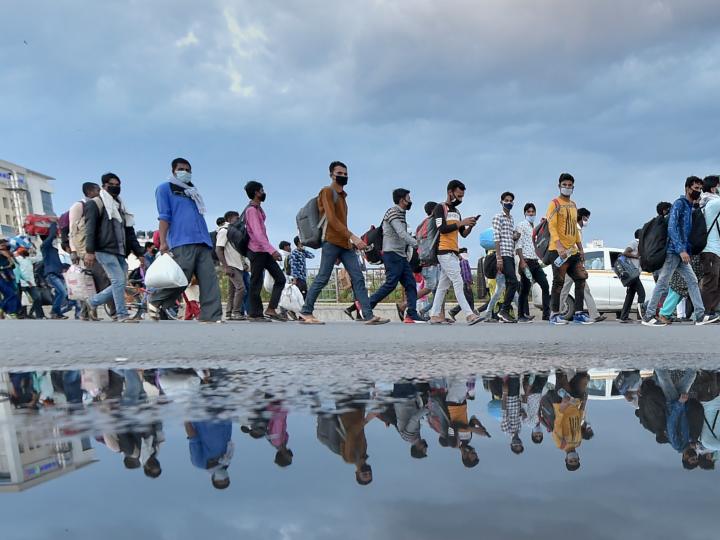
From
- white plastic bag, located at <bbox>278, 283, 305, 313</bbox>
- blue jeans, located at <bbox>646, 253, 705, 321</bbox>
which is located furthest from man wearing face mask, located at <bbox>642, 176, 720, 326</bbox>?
white plastic bag, located at <bbox>278, 283, 305, 313</bbox>

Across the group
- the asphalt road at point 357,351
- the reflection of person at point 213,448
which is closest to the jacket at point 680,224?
the asphalt road at point 357,351

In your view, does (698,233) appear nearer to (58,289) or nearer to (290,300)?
(290,300)

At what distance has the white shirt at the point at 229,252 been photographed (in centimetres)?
928

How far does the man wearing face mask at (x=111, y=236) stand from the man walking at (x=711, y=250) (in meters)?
7.80

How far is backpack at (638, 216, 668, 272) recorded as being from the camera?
7.89 meters

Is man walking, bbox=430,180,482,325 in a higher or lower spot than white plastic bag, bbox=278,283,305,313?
higher

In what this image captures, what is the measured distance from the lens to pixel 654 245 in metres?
7.93

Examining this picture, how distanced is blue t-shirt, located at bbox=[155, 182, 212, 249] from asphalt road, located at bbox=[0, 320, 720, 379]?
1372mm

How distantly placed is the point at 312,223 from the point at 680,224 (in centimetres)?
471

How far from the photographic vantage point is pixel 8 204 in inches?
2854

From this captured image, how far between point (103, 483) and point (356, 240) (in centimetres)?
593

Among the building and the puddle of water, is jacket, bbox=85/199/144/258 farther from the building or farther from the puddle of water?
the building

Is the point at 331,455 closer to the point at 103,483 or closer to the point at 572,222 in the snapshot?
the point at 103,483

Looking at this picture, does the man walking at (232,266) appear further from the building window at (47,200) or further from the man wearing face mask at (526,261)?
the building window at (47,200)
